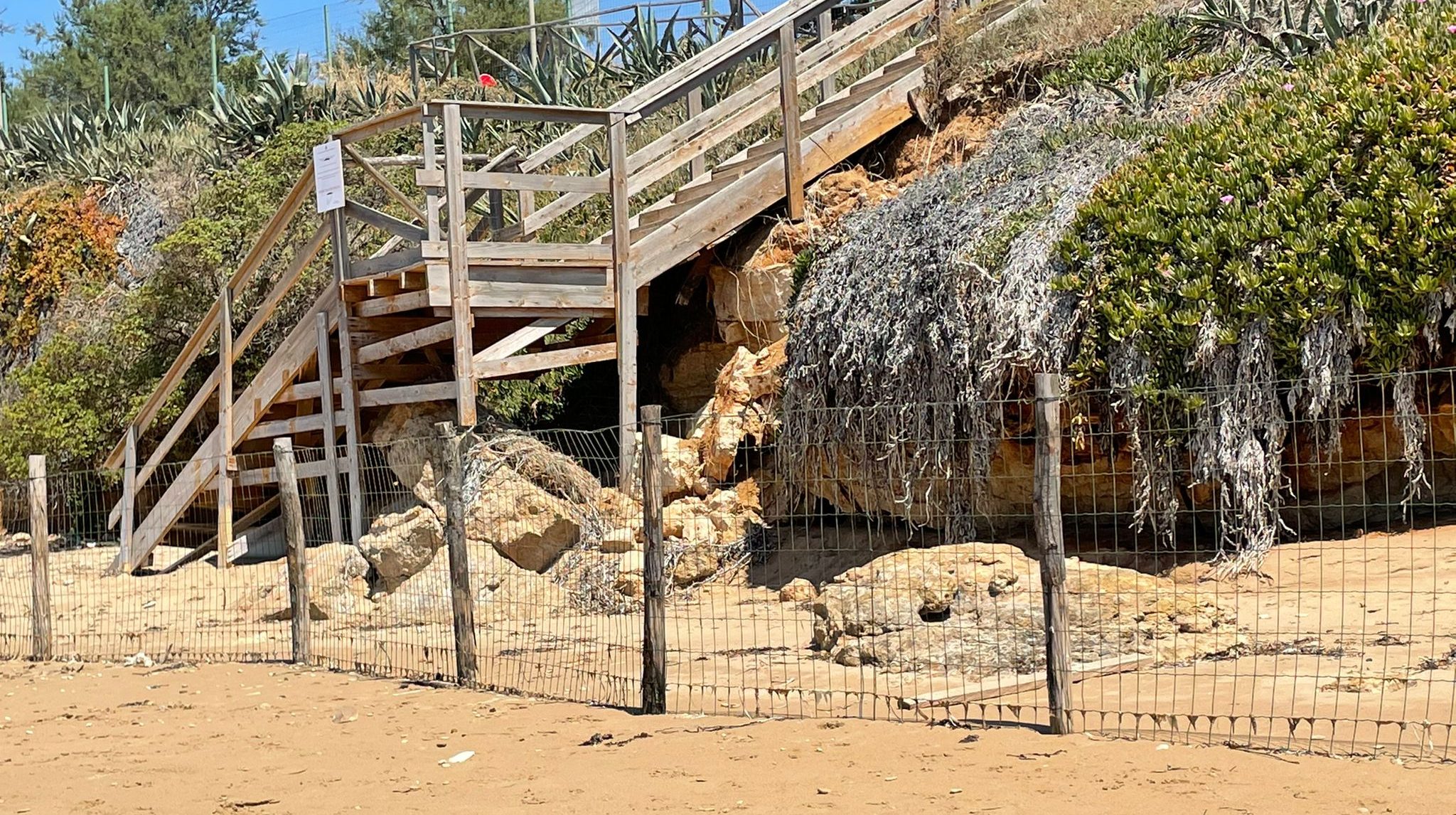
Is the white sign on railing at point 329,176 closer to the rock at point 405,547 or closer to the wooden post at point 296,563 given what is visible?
the rock at point 405,547

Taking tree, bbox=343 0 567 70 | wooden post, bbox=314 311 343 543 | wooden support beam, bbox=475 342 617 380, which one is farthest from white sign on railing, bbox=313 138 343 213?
tree, bbox=343 0 567 70

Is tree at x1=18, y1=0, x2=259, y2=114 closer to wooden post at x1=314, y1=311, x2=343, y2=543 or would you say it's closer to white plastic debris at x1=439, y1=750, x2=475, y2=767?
wooden post at x1=314, y1=311, x2=343, y2=543

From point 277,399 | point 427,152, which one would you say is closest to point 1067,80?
point 427,152

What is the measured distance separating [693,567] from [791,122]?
4.36 metres

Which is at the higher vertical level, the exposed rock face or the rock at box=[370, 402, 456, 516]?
the rock at box=[370, 402, 456, 516]

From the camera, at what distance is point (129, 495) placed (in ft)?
50.8

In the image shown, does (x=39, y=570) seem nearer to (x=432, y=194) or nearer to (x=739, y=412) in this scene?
(x=432, y=194)

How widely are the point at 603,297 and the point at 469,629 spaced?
483cm

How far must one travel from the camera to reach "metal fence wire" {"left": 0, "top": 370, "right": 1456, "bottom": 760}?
7680 mm

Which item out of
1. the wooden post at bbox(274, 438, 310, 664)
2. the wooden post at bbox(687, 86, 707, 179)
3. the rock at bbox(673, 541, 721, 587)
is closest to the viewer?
the wooden post at bbox(274, 438, 310, 664)

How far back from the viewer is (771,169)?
14.7 m

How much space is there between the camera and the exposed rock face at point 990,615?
27.1ft

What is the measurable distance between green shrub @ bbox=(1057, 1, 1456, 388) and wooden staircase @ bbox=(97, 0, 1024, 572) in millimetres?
4067

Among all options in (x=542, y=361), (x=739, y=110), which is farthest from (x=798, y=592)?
(x=739, y=110)
